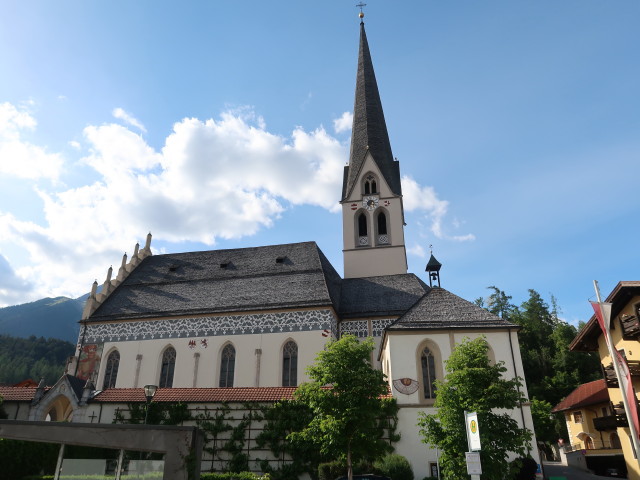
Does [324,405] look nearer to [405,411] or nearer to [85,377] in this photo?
[405,411]

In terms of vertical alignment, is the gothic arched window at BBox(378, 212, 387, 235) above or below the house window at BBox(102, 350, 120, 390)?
above

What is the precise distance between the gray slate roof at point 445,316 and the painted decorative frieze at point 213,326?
590cm

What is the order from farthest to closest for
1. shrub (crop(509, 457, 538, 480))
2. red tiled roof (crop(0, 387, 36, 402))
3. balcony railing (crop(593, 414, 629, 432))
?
red tiled roof (crop(0, 387, 36, 402)) < balcony railing (crop(593, 414, 629, 432)) < shrub (crop(509, 457, 538, 480))

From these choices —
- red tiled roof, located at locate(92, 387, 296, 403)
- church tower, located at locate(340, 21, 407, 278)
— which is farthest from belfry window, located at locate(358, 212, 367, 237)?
red tiled roof, located at locate(92, 387, 296, 403)

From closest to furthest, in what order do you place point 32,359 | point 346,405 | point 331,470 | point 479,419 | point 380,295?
point 479,419, point 346,405, point 331,470, point 380,295, point 32,359

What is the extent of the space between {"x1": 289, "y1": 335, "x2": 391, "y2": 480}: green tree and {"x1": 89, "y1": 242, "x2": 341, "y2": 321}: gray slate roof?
9317mm

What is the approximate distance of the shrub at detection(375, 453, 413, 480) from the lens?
20.2m

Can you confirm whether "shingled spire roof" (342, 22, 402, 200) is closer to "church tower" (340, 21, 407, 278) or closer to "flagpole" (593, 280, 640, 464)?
"church tower" (340, 21, 407, 278)

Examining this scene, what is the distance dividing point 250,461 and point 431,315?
11.3 metres

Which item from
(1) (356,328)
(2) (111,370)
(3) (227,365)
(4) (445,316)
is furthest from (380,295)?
(2) (111,370)

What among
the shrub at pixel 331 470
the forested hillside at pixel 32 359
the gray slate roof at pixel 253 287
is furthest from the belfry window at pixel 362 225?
the forested hillside at pixel 32 359

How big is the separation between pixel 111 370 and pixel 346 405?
63.5 feet

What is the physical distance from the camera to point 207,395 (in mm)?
23594

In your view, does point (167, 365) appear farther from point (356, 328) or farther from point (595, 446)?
point (595, 446)
